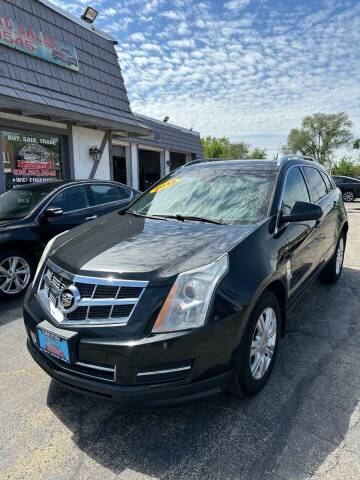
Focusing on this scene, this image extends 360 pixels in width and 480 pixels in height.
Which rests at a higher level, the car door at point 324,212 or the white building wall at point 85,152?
the white building wall at point 85,152

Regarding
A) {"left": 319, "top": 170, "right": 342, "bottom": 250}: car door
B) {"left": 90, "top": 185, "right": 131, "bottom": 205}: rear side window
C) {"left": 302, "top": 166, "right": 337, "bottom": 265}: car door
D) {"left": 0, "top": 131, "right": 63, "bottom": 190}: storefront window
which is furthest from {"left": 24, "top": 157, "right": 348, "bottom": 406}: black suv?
{"left": 0, "top": 131, "right": 63, "bottom": 190}: storefront window

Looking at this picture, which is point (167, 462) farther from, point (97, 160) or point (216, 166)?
point (97, 160)

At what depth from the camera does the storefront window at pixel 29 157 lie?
799cm

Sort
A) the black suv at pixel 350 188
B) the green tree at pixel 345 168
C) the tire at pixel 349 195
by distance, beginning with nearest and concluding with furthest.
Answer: the black suv at pixel 350 188
the tire at pixel 349 195
the green tree at pixel 345 168

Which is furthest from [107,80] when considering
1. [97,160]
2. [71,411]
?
[71,411]

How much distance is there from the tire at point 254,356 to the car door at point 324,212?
4.59 feet

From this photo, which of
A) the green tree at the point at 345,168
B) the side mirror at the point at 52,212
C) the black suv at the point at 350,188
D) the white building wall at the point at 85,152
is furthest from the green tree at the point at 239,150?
the side mirror at the point at 52,212

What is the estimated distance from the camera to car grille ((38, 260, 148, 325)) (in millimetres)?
2078

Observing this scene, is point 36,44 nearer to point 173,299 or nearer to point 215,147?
point 173,299

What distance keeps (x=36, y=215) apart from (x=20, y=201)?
57 centimetres

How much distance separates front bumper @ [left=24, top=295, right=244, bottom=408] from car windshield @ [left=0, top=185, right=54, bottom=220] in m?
3.48

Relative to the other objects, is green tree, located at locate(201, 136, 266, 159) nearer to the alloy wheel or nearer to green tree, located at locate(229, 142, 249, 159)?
green tree, located at locate(229, 142, 249, 159)

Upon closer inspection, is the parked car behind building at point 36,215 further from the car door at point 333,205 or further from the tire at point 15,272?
the car door at point 333,205

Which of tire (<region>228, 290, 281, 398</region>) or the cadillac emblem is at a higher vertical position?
the cadillac emblem
